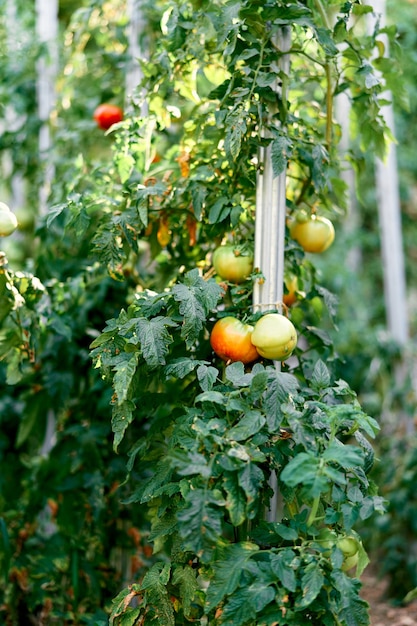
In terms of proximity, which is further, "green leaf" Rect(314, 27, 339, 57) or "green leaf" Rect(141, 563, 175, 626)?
"green leaf" Rect(314, 27, 339, 57)

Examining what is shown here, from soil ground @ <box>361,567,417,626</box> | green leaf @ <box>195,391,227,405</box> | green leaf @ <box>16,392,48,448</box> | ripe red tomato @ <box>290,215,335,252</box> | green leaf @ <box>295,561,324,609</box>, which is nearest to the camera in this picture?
green leaf @ <box>295,561,324,609</box>

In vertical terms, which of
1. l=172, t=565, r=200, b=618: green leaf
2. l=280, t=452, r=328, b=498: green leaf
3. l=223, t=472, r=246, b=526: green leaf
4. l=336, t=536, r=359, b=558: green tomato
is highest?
l=280, t=452, r=328, b=498: green leaf

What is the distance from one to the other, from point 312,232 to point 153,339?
541 millimetres

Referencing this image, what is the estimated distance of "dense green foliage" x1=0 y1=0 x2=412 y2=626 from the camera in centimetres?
103

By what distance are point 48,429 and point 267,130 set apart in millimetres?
1337

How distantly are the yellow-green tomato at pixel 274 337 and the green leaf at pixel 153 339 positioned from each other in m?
0.16

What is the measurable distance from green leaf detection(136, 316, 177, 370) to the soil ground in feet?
4.81

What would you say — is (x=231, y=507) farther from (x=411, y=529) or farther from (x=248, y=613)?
(x=411, y=529)

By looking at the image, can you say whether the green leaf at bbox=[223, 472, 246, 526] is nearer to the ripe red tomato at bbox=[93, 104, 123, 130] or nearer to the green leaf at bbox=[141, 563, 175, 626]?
the green leaf at bbox=[141, 563, 175, 626]

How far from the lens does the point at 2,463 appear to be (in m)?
2.17

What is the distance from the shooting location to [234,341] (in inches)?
48.8

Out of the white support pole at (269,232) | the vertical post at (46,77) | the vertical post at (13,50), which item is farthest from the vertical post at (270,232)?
the vertical post at (13,50)

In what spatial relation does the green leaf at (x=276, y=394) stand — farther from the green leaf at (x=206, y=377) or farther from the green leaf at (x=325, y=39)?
the green leaf at (x=325, y=39)

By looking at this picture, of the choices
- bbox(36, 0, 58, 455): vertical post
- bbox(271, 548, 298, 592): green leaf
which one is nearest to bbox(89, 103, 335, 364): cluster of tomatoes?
bbox(271, 548, 298, 592): green leaf
